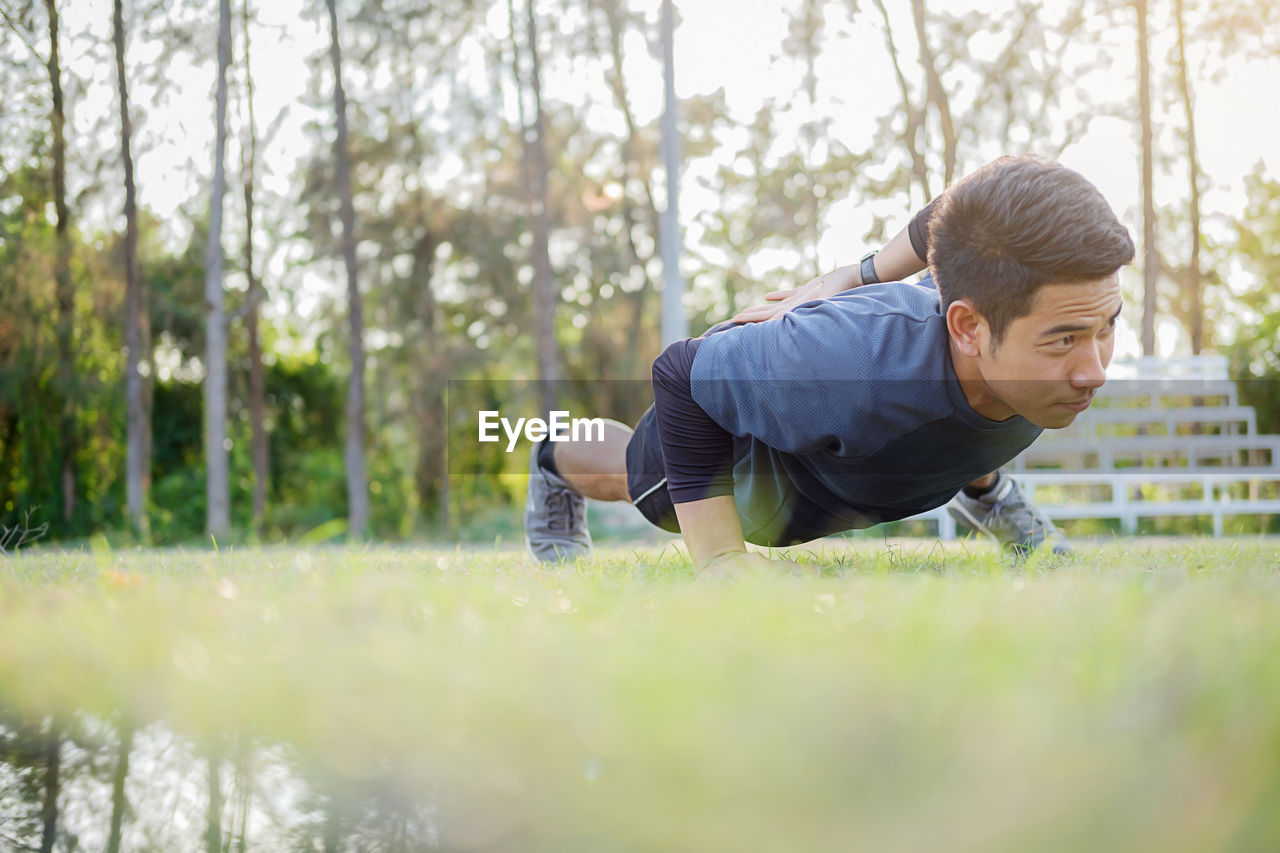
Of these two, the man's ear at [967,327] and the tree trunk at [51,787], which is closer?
the tree trunk at [51,787]

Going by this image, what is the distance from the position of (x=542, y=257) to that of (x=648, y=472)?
38.6ft

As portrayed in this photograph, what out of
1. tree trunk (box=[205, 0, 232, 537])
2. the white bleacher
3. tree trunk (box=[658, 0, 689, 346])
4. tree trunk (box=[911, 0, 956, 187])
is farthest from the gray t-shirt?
tree trunk (box=[205, 0, 232, 537])

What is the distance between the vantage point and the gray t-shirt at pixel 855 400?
2061 mm

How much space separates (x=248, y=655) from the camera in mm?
1077

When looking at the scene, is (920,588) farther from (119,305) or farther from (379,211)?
(379,211)

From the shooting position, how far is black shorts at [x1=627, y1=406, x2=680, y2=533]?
110 inches

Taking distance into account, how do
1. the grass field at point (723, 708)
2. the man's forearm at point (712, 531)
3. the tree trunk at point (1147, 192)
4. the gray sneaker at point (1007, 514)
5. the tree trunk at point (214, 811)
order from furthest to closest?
the tree trunk at point (1147, 192), the gray sneaker at point (1007, 514), the man's forearm at point (712, 531), the tree trunk at point (214, 811), the grass field at point (723, 708)

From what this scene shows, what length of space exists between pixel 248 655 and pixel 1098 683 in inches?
33.7

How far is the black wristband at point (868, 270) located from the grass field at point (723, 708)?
1464mm

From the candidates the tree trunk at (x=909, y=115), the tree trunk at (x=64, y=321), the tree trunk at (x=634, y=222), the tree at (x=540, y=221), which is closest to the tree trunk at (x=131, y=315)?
the tree trunk at (x=64, y=321)

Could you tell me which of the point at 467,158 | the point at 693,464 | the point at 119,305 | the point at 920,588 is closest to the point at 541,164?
the point at 467,158

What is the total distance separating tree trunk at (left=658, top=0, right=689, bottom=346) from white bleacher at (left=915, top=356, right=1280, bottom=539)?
433 centimetres

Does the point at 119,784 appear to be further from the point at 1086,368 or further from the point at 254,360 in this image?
the point at 254,360

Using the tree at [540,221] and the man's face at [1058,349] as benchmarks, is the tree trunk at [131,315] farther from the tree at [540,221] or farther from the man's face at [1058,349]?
the man's face at [1058,349]
